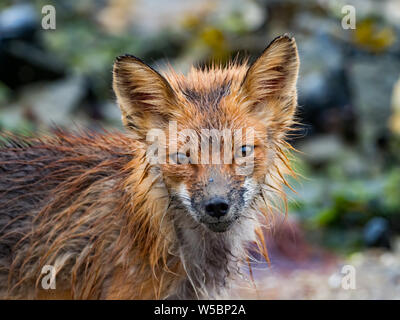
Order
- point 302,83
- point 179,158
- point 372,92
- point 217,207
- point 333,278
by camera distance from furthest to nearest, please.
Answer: point 372,92 → point 302,83 → point 333,278 → point 179,158 → point 217,207

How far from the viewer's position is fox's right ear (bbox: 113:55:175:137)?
5.13 metres

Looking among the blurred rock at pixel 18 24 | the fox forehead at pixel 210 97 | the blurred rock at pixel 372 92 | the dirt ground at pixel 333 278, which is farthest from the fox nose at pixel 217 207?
the blurred rock at pixel 372 92

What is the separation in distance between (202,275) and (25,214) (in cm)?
194

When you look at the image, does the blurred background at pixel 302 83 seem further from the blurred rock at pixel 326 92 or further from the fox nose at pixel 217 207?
the fox nose at pixel 217 207

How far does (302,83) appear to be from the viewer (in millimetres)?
15289

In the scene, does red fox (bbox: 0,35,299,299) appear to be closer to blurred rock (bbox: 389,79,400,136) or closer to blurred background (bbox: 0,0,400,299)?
blurred background (bbox: 0,0,400,299)

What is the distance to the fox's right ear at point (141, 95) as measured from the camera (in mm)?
5129

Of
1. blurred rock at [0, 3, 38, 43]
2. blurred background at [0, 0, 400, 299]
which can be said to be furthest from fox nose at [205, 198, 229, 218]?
blurred rock at [0, 3, 38, 43]

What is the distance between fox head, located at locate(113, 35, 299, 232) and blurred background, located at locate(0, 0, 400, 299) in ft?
16.3

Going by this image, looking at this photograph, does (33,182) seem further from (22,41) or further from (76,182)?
(22,41)

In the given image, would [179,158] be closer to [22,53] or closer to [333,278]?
[333,278]

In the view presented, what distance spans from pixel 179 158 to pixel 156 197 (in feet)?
1.75
